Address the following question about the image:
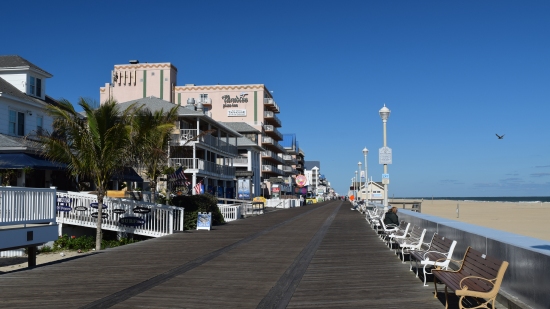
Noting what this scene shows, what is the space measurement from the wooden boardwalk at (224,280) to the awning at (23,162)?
7.71 metres

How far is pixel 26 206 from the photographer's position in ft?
41.9

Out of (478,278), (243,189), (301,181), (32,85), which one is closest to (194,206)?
(32,85)

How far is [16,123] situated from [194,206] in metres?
9.63

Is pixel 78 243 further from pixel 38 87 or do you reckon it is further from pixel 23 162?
pixel 38 87

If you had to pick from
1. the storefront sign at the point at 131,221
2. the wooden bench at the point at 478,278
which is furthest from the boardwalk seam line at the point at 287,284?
the storefront sign at the point at 131,221

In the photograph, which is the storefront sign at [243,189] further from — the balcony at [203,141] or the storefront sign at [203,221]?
the storefront sign at [203,221]

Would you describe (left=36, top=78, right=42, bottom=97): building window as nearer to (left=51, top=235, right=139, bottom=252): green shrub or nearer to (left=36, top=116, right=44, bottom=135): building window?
(left=36, top=116, right=44, bottom=135): building window

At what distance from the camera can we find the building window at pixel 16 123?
2680cm

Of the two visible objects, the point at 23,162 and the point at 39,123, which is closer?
the point at 23,162

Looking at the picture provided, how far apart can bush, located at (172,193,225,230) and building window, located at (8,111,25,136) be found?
8.26m

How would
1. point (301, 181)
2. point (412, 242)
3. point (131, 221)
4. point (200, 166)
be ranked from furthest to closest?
point (301, 181), point (200, 166), point (131, 221), point (412, 242)

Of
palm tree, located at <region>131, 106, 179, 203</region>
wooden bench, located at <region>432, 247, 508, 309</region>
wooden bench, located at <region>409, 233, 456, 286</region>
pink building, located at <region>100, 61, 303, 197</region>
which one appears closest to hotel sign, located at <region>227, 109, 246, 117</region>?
pink building, located at <region>100, 61, 303, 197</region>

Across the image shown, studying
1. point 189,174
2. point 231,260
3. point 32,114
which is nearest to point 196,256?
point 231,260

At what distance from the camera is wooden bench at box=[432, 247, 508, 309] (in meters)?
6.52
